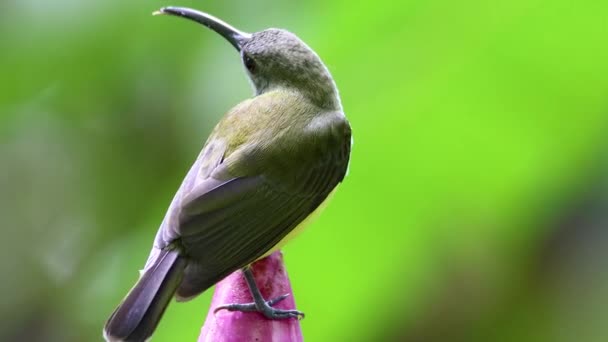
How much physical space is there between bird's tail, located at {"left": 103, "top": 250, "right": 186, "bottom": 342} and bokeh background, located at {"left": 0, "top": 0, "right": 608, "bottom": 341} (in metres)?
0.80

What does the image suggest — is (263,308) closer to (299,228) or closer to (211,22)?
(299,228)

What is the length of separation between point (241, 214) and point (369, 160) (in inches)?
22.9

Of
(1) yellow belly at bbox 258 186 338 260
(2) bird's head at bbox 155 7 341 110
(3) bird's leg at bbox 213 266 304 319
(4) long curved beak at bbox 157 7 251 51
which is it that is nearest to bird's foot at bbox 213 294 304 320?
(3) bird's leg at bbox 213 266 304 319

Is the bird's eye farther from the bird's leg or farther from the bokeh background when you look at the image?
the bird's leg

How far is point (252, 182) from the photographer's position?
254 cm

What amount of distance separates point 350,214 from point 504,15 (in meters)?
0.68

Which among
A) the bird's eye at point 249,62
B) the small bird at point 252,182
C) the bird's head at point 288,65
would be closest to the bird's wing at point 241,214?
the small bird at point 252,182

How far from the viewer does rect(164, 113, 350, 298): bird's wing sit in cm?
212

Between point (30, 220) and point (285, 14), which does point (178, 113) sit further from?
point (30, 220)

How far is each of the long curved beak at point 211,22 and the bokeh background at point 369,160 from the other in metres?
0.30

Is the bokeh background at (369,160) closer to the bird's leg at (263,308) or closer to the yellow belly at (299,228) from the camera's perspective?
the yellow belly at (299,228)

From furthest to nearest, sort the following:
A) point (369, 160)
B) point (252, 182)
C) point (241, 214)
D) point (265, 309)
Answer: point (369, 160) < point (252, 182) < point (241, 214) < point (265, 309)

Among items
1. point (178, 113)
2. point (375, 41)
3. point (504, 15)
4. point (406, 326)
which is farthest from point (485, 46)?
point (178, 113)

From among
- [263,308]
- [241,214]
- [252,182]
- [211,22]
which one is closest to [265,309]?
[263,308]
